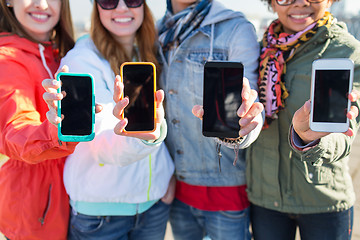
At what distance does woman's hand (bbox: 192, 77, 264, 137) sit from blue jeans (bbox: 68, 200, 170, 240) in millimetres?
1001

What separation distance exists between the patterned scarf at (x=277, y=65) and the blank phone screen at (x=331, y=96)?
0.46 meters

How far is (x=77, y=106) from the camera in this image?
1485 millimetres

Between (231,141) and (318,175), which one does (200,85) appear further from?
(318,175)

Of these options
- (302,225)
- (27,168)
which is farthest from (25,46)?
(302,225)

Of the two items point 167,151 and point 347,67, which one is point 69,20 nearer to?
point 167,151

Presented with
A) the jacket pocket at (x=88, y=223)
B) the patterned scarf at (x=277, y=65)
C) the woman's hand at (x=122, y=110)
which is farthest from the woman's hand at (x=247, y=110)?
the jacket pocket at (x=88, y=223)

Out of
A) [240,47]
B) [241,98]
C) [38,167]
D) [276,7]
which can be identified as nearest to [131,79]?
[241,98]

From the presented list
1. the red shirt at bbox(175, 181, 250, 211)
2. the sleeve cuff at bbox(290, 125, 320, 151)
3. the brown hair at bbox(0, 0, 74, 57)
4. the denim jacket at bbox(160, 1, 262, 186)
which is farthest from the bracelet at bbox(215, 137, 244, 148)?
the brown hair at bbox(0, 0, 74, 57)

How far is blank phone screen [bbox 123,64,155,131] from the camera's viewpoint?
1.57 metres

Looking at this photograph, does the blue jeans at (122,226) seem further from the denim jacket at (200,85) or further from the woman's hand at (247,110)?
the woman's hand at (247,110)

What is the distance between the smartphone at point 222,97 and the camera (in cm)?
150

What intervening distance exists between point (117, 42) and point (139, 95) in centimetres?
89

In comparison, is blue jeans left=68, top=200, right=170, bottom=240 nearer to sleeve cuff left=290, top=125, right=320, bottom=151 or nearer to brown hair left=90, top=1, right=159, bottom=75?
brown hair left=90, top=1, right=159, bottom=75

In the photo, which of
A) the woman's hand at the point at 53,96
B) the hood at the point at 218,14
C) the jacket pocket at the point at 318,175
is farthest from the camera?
the hood at the point at 218,14
